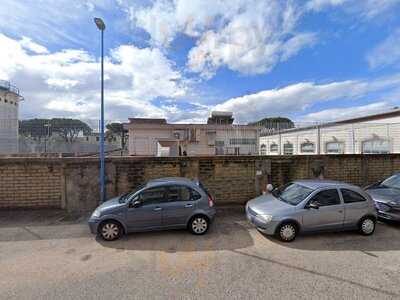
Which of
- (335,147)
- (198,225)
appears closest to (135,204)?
(198,225)

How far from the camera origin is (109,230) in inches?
197

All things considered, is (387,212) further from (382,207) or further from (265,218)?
(265,218)

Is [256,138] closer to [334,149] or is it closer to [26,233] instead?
[334,149]

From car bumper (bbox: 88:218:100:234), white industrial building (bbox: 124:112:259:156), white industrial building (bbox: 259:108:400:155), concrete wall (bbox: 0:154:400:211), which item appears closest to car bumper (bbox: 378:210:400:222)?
concrete wall (bbox: 0:154:400:211)

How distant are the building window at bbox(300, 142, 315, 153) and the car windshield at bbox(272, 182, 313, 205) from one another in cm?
1607

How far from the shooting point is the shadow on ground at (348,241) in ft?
15.3

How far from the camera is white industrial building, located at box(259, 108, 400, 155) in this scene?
1382cm

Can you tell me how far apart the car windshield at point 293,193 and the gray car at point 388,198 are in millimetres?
2343

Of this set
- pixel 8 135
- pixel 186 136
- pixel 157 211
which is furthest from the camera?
pixel 186 136

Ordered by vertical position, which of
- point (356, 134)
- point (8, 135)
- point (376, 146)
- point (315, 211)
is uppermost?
point (356, 134)

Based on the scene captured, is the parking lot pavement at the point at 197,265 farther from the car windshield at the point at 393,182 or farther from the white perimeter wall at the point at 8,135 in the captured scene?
the white perimeter wall at the point at 8,135

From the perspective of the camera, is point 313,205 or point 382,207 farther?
point 382,207

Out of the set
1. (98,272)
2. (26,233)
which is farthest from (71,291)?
(26,233)

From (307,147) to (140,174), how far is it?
1794 centimetres
